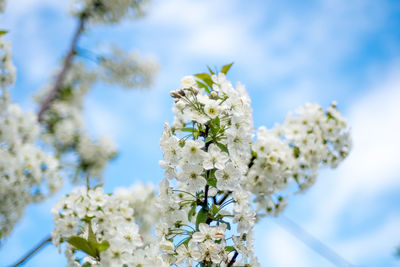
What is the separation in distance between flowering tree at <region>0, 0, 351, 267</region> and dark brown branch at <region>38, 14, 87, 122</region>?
2.21 meters

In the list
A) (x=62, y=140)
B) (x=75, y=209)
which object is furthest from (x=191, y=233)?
(x=62, y=140)

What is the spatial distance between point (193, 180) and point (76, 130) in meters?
8.45

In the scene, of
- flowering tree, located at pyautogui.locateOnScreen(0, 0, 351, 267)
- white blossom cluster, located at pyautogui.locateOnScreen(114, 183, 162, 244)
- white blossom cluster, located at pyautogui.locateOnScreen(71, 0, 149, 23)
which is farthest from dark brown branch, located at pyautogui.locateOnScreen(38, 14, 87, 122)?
white blossom cluster, located at pyautogui.locateOnScreen(114, 183, 162, 244)

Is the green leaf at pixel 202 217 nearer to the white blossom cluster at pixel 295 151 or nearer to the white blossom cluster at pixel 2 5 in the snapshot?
the white blossom cluster at pixel 295 151

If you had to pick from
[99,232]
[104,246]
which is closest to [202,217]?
[104,246]

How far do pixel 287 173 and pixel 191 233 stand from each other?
1.52m

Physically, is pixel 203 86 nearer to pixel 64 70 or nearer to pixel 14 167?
pixel 14 167

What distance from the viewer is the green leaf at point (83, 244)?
1457 millimetres

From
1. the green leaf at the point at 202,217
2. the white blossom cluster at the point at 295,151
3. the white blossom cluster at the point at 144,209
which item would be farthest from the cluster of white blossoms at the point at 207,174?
the white blossom cluster at the point at 144,209

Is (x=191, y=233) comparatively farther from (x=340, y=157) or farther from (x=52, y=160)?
(x=52, y=160)

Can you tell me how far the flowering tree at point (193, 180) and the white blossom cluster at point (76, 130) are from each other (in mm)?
3731

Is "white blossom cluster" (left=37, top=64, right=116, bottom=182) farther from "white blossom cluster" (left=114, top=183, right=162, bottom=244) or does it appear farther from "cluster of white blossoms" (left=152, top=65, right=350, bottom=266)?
"cluster of white blossoms" (left=152, top=65, right=350, bottom=266)

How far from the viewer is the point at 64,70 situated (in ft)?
24.1

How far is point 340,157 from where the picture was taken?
3.57 meters
